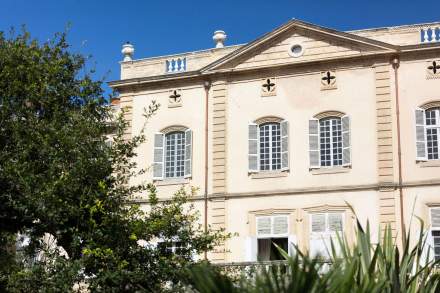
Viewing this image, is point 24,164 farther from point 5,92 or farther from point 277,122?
point 277,122

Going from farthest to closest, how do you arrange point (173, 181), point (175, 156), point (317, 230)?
point (175, 156)
point (173, 181)
point (317, 230)

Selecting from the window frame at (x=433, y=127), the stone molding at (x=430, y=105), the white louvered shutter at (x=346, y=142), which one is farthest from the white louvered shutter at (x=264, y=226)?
the stone molding at (x=430, y=105)

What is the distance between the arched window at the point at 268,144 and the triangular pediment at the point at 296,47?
2.00 meters

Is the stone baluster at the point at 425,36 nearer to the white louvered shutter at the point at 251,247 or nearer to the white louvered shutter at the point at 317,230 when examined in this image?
the white louvered shutter at the point at 317,230

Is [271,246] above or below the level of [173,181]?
below

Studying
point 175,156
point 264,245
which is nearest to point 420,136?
point 264,245

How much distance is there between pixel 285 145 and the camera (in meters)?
24.5

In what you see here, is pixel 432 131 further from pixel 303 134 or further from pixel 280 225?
pixel 280 225

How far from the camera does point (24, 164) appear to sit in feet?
47.8

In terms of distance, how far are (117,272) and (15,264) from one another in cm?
255

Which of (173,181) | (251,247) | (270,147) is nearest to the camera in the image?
(251,247)

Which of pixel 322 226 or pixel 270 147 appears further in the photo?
pixel 270 147

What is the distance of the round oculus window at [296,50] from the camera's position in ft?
82.1

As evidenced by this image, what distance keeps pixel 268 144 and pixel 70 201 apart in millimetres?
11239
